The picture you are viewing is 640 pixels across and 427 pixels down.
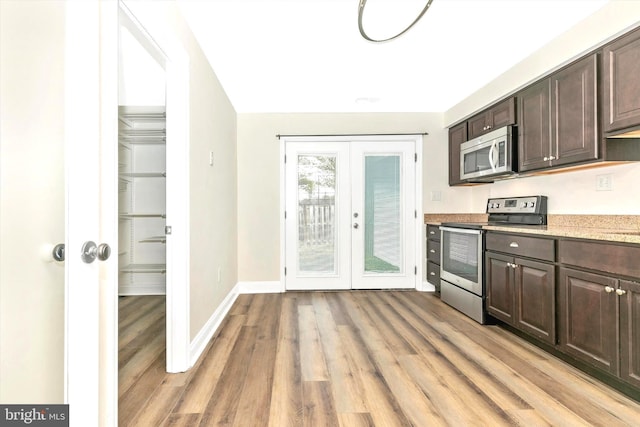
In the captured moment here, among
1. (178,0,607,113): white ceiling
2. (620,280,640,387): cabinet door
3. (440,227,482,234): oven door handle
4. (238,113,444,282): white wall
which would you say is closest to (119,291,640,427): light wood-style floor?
(620,280,640,387): cabinet door

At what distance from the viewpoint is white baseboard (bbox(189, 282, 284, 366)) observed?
7.64 ft

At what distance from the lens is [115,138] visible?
1327 mm

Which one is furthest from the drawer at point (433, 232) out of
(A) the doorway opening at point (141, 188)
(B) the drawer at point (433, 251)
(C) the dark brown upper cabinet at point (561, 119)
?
(A) the doorway opening at point (141, 188)

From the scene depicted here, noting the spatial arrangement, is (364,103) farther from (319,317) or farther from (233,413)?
(233,413)

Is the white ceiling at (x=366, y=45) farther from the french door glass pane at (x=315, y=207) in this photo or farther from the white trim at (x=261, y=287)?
the white trim at (x=261, y=287)

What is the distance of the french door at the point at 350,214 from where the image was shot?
425cm

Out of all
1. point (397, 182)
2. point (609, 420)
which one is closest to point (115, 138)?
point (609, 420)

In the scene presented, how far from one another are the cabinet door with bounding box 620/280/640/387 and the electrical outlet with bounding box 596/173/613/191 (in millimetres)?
1017

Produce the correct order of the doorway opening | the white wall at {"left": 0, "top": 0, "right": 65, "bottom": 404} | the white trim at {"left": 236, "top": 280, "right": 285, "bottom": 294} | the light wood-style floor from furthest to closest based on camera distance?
the white trim at {"left": 236, "top": 280, "right": 285, "bottom": 294}
the doorway opening
the light wood-style floor
the white wall at {"left": 0, "top": 0, "right": 65, "bottom": 404}

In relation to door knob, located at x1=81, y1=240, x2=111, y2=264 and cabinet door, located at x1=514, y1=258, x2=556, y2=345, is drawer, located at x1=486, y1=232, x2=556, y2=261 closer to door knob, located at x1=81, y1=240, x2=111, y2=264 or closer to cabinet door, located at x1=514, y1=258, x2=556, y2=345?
cabinet door, located at x1=514, y1=258, x2=556, y2=345

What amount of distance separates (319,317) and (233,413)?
→ 1587 mm

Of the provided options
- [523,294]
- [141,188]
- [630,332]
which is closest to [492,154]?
[523,294]

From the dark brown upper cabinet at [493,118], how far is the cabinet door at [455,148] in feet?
0.48

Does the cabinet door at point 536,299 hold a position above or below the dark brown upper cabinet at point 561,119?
below
